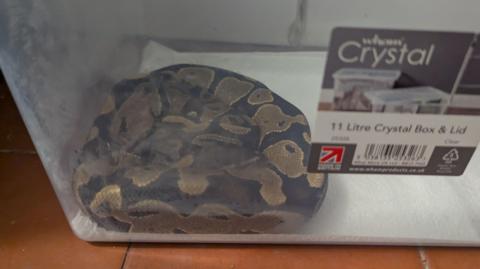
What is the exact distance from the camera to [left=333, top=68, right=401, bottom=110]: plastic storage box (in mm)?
495

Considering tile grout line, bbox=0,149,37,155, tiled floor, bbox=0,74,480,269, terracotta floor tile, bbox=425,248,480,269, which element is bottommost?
terracotta floor tile, bbox=425,248,480,269

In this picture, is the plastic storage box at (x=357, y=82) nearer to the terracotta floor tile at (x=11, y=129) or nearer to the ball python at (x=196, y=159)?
the ball python at (x=196, y=159)

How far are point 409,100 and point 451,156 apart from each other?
4.4 inches

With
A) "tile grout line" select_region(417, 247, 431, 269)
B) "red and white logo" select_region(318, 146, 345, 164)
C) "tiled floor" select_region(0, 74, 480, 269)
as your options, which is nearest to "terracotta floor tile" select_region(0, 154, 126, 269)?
"tiled floor" select_region(0, 74, 480, 269)

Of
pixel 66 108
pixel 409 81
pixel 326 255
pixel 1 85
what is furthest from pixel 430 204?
pixel 1 85

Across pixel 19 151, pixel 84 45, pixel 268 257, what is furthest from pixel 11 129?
pixel 268 257

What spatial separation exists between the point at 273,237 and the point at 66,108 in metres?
0.39

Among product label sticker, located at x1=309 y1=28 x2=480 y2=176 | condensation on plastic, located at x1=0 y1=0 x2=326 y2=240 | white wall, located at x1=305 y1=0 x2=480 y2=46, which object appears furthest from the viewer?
white wall, located at x1=305 y1=0 x2=480 y2=46

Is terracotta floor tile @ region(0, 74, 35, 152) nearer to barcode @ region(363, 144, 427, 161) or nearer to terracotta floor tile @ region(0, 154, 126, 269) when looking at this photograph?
terracotta floor tile @ region(0, 154, 126, 269)

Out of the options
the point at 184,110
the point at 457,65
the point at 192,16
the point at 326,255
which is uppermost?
the point at 457,65

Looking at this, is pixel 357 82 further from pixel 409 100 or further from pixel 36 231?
pixel 36 231

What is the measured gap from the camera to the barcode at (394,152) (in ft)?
1.86

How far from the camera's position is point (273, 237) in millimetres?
693

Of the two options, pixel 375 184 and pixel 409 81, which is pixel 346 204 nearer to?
pixel 375 184
